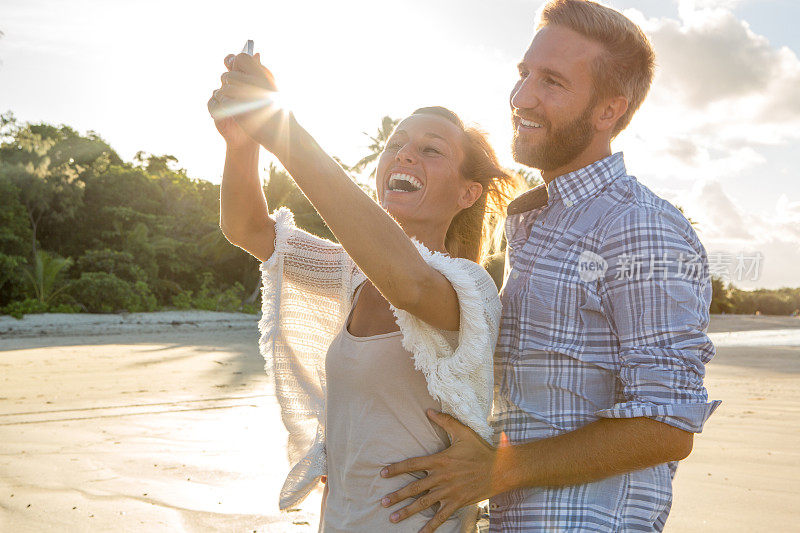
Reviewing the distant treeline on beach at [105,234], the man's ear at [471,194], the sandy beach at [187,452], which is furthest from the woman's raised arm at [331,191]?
the distant treeline on beach at [105,234]

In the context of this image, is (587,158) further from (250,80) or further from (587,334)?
(250,80)

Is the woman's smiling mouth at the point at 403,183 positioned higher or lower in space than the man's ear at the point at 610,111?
lower

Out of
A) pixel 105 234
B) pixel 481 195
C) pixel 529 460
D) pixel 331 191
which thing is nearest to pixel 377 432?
pixel 529 460

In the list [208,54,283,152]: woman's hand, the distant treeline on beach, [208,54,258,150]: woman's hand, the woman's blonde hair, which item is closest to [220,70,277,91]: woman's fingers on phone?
[208,54,283,152]: woman's hand

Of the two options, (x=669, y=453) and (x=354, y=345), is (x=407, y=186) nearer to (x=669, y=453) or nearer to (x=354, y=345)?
(x=354, y=345)

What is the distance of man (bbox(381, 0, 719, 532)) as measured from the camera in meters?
1.35

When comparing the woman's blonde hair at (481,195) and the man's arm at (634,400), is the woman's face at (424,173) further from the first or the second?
the man's arm at (634,400)

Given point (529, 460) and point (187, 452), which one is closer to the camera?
point (529, 460)

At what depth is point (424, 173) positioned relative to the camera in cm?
205

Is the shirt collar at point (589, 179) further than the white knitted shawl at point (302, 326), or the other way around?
the white knitted shawl at point (302, 326)

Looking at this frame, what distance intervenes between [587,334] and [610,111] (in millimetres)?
595

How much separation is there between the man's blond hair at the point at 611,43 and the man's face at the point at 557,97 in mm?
19

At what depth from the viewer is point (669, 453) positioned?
1.37 metres

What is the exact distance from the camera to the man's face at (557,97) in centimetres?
166
